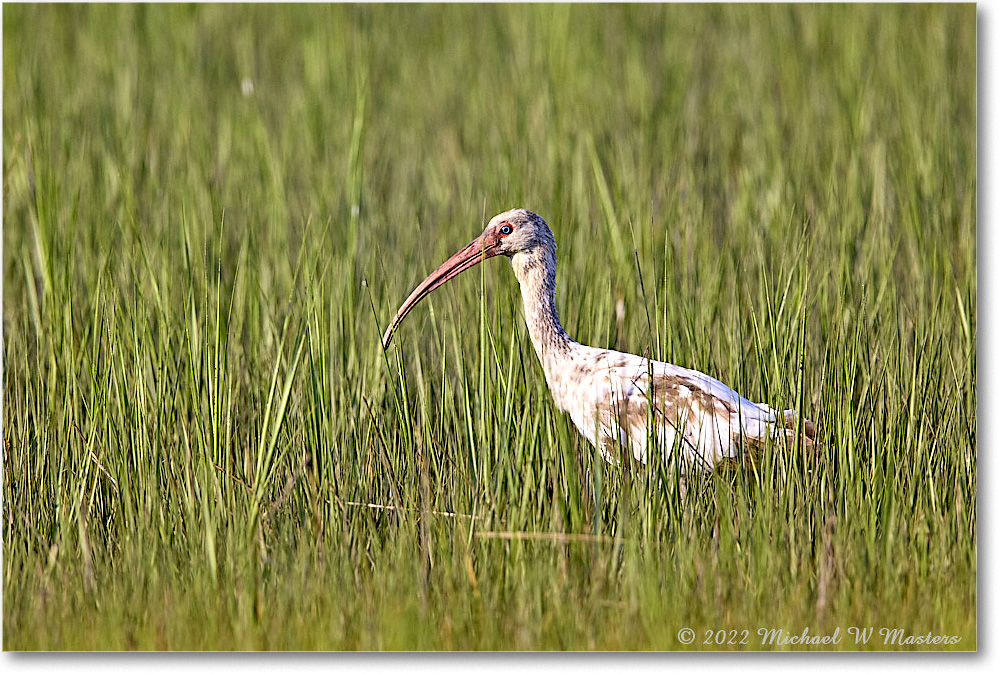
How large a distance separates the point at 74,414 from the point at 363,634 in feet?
3.64

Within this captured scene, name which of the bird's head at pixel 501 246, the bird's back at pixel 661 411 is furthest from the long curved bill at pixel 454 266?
the bird's back at pixel 661 411

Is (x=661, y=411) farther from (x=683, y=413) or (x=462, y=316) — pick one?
(x=462, y=316)

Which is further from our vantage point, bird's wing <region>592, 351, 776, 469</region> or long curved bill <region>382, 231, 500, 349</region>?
long curved bill <region>382, 231, 500, 349</region>

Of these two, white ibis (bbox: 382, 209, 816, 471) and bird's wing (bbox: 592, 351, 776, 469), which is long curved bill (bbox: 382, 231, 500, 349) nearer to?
white ibis (bbox: 382, 209, 816, 471)

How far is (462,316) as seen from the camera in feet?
11.0

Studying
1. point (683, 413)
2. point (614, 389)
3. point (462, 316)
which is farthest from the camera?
point (462, 316)

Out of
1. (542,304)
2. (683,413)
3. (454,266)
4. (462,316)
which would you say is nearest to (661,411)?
(683,413)

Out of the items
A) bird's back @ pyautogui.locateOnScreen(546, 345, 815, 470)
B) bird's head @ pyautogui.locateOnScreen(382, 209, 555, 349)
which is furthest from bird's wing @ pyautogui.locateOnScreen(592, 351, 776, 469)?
bird's head @ pyautogui.locateOnScreen(382, 209, 555, 349)

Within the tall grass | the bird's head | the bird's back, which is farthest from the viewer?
the bird's head

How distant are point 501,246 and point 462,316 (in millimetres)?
260

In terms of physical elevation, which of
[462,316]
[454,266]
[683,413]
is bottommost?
[683,413]

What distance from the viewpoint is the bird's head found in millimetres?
3354

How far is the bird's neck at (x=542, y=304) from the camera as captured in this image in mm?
3379

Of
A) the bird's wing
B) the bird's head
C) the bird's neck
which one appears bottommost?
the bird's wing
